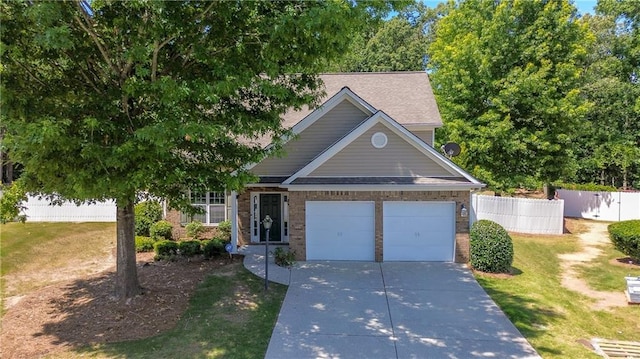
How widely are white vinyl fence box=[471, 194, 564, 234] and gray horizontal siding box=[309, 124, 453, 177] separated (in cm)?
702

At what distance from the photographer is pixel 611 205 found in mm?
23891

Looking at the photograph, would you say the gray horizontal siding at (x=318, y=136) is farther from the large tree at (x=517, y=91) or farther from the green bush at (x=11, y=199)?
the large tree at (x=517, y=91)

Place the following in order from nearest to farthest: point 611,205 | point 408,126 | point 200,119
A: point 200,119, point 408,126, point 611,205

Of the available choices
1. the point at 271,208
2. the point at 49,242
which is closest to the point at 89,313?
the point at 271,208

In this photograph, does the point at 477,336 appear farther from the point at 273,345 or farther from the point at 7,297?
the point at 7,297

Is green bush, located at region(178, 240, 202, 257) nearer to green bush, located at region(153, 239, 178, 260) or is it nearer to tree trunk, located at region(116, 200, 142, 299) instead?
green bush, located at region(153, 239, 178, 260)

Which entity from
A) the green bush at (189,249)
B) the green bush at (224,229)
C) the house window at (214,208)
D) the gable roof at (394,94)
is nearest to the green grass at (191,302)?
the green bush at (189,249)

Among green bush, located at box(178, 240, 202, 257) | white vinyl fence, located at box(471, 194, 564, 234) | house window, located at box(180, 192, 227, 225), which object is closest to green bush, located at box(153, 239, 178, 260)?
green bush, located at box(178, 240, 202, 257)

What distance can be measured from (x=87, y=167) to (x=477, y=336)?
8.50 metres

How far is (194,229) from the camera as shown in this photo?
17.3m

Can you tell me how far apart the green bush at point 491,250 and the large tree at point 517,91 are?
919 cm

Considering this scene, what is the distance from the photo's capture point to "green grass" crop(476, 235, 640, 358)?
345 inches

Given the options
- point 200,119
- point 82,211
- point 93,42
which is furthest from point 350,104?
point 82,211

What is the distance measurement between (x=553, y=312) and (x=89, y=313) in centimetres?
1115
